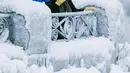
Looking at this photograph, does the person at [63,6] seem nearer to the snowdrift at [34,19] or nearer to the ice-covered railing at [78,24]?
the ice-covered railing at [78,24]

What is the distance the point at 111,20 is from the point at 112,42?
51 cm

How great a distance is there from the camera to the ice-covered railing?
7.86m

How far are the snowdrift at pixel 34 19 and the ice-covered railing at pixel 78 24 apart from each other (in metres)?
0.63

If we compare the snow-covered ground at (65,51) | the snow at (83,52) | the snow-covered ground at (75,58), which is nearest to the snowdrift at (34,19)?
the snow-covered ground at (65,51)

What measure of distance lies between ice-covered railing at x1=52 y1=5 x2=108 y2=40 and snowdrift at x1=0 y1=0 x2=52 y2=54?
63 cm

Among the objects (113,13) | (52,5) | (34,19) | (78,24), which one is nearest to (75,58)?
(78,24)

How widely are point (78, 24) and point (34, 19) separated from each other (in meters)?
1.90

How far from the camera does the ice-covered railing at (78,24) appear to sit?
7863 millimetres

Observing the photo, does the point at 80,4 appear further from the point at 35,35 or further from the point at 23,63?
the point at 23,63

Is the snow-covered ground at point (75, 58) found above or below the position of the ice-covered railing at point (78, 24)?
below

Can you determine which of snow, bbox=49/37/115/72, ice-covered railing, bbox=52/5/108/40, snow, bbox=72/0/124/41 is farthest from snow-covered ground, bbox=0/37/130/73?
snow, bbox=72/0/124/41

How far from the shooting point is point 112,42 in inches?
367

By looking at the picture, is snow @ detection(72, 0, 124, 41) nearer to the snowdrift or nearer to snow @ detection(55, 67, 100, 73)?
snow @ detection(55, 67, 100, 73)

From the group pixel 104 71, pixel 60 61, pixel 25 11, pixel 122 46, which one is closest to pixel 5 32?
pixel 25 11
